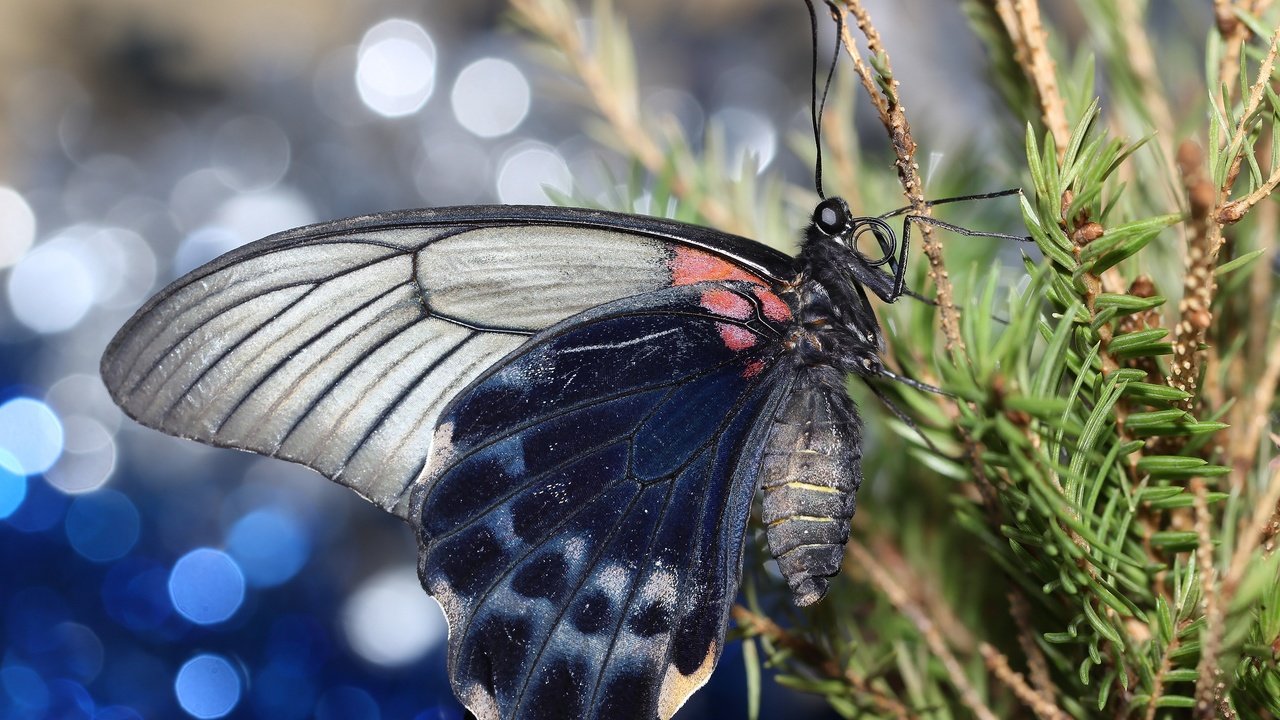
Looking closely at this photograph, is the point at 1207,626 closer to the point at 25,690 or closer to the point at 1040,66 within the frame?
the point at 1040,66

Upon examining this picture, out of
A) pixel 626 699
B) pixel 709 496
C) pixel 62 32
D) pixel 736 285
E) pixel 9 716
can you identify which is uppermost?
pixel 62 32

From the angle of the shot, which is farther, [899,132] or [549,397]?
[549,397]

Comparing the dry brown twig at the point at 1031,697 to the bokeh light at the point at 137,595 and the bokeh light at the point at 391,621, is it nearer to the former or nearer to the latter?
the bokeh light at the point at 391,621

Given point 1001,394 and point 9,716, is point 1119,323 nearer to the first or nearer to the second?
point 1001,394

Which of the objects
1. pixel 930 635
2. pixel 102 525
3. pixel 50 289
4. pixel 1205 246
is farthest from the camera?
pixel 50 289

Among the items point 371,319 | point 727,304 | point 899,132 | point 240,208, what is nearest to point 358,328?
point 371,319

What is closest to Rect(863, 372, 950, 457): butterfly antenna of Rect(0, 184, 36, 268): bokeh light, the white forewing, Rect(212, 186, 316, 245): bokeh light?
the white forewing

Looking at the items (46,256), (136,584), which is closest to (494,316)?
(136,584)
